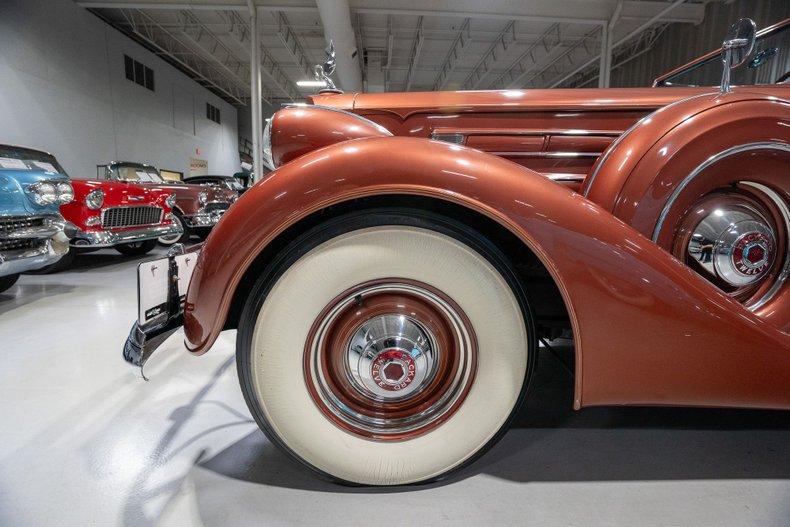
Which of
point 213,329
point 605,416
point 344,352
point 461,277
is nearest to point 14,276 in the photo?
point 213,329

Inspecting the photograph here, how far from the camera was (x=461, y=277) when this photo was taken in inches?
41.6

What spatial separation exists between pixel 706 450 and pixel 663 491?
0.32 metres

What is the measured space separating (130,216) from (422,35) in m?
7.62

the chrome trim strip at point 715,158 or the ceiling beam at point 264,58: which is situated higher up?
the ceiling beam at point 264,58

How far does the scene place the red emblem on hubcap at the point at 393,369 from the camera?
3.55ft

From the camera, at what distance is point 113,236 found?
4281 mm

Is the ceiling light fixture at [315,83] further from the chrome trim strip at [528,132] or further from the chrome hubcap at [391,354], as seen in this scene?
the chrome hubcap at [391,354]

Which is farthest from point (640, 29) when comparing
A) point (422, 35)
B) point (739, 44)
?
point (739, 44)

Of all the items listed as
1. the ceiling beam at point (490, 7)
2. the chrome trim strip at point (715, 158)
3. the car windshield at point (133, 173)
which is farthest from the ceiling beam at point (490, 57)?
the chrome trim strip at point (715, 158)

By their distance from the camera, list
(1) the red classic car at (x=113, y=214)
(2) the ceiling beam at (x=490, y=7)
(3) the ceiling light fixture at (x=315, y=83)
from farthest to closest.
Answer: (2) the ceiling beam at (x=490, y=7), (1) the red classic car at (x=113, y=214), (3) the ceiling light fixture at (x=315, y=83)

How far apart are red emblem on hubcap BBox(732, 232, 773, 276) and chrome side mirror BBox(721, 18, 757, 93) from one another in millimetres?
515

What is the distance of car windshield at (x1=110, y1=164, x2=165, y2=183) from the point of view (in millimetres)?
5914

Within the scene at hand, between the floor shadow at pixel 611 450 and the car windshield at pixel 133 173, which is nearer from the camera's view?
the floor shadow at pixel 611 450

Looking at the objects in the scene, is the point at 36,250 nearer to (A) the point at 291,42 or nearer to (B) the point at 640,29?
(A) the point at 291,42
